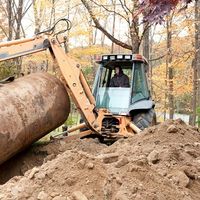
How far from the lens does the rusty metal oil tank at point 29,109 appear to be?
271 inches

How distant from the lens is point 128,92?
9.77 meters

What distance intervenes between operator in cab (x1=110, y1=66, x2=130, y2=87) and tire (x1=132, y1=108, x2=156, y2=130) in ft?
2.53

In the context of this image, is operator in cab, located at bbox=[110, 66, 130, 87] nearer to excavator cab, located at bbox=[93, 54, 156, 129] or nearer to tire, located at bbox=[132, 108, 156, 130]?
excavator cab, located at bbox=[93, 54, 156, 129]

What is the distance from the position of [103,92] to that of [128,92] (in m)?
0.61

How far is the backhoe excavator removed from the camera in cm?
820

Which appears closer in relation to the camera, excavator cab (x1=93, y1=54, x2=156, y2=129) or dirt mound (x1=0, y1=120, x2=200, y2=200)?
dirt mound (x1=0, y1=120, x2=200, y2=200)

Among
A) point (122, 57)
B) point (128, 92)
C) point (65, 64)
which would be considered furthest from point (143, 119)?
point (65, 64)

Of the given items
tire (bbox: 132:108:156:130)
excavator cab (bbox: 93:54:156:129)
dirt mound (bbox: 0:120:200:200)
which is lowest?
tire (bbox: 132:108:156:130)

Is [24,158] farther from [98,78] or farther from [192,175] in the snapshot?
[192,175]

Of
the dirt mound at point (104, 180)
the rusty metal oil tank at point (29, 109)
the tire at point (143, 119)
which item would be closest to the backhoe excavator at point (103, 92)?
the tire at point (143, 119)

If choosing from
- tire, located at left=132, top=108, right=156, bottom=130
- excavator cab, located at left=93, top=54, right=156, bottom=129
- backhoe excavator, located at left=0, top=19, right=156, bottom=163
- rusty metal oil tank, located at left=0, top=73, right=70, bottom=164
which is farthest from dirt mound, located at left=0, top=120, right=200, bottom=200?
excavator cab, located at left=93, top=54, right=156, bottom=129

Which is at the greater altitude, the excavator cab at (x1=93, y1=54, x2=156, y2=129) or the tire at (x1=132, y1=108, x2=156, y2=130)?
the excavator cab at (x1=93, y1=54, x2=156, y2=129)

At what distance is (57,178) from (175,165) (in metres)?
1.68

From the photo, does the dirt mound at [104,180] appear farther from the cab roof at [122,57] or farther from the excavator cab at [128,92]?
the cab roof at [122,57]
